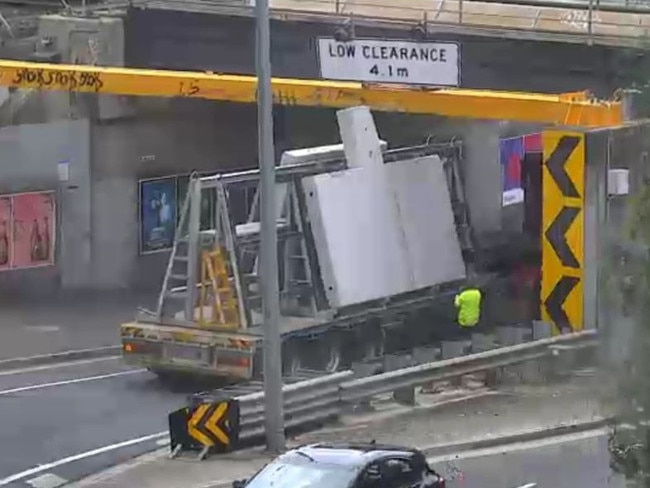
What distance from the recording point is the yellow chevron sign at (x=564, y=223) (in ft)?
72.9

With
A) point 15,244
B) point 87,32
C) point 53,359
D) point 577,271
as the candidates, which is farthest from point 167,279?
point 87,32

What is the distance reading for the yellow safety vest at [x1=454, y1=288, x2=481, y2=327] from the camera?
2375cm

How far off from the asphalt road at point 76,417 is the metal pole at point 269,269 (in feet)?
5.82

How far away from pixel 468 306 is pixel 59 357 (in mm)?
6398

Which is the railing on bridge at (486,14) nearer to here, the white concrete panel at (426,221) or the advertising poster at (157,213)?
the white concrete panel at (426,221)

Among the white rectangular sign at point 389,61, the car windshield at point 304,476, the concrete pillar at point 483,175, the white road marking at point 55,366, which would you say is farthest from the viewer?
the concrete pillar at point 483,175

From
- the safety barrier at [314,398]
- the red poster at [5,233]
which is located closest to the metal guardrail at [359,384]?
the safety barrier at [314,398]

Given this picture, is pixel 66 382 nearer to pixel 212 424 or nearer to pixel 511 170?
pixel 212 424

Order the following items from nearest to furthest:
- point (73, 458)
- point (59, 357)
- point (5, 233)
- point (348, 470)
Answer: point (348, 470), point (73, 458), point (59, 357), point (5, 233)

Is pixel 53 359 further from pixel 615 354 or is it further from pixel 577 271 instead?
pixel 615 354

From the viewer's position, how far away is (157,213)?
32.1m

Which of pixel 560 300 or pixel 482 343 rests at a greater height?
pixel 560 300

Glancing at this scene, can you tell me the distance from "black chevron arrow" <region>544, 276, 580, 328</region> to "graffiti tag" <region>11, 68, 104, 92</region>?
Result: 8006 millimetres

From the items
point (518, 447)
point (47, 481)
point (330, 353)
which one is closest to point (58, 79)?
point (330, 353)
